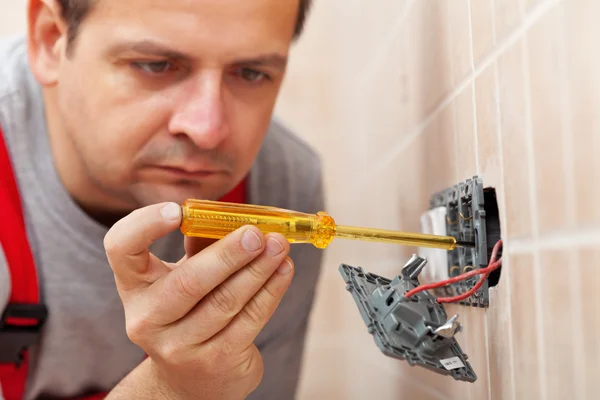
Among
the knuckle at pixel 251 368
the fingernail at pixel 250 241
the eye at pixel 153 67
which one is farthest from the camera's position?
the eye at pixel 153 67

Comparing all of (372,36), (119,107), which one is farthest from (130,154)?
(372,36)

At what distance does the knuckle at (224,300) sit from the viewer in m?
0.46

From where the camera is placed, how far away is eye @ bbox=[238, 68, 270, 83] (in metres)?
0.69

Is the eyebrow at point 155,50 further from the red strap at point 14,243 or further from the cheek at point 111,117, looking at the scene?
the red strap at point 14,243

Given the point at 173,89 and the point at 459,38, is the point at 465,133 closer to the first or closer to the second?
the point at 459,38

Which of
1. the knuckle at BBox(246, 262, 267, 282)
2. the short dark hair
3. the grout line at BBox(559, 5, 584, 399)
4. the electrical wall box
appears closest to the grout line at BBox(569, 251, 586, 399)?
the grout line at BBox(559, 5, 584, 399)

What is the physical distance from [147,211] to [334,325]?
1.04 metres

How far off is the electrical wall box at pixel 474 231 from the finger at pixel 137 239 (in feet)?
0.74

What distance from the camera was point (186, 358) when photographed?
19.0 inches

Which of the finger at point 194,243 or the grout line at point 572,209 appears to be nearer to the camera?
the grout line at point 572,209

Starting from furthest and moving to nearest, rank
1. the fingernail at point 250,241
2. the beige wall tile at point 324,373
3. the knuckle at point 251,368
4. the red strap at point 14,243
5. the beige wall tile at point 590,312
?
1. the beige wall tile at point 324,373
2. the red strap at point 14,243
3. the knuckle at point 251,368
4. the fingernail at point 250,241
5. the beige wall tile at point 590,312

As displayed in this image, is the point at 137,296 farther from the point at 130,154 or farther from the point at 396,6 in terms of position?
the point at 396,6

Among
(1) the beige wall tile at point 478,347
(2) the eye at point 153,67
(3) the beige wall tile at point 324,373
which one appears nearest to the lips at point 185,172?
(2) the eye at point 153,67

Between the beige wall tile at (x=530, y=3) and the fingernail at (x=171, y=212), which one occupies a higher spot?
the beige wall tile at (x=530, y=3)
